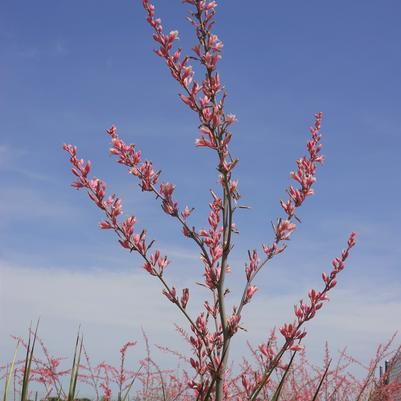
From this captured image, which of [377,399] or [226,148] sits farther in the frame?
[377,399]

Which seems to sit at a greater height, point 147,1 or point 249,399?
point 147,1

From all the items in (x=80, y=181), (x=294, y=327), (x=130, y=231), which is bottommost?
(x=294, y=327)

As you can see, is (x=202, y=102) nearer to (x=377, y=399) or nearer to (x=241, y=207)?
(x=241, y=207)

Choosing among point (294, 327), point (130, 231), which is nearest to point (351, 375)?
point (294, 327)

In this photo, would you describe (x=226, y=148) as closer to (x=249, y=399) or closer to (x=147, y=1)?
(x=147, y=1)

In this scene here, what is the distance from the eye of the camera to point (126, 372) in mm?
9398

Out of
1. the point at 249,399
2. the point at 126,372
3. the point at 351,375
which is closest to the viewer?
the point at 249,399

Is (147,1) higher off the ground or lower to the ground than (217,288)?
higher

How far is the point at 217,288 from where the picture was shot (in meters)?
4.02

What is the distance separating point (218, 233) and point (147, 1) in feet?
5.52

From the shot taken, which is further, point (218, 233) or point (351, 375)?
point (351, 375)

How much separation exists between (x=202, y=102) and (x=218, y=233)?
2.96 feet

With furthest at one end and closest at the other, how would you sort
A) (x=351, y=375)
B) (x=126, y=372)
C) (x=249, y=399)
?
(x=351, y=375), (x=126, y=372), (x=249, y=399)

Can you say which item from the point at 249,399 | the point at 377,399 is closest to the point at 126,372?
the point at 377,399
